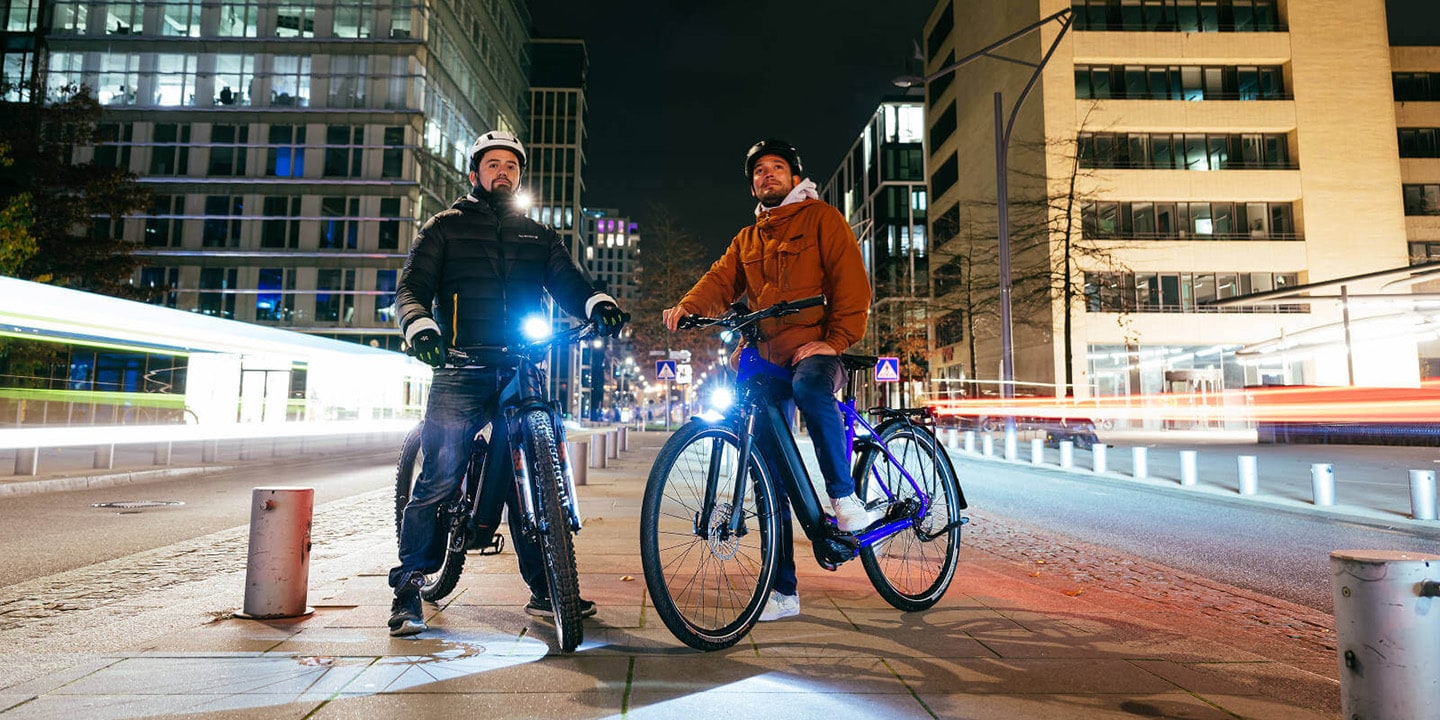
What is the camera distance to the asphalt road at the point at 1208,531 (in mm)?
6109

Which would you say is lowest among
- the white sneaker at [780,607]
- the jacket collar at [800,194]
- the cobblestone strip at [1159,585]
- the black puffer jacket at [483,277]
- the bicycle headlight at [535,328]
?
the cobblestone strip at [1159,585]

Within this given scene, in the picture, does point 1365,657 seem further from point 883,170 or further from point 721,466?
point 883,170

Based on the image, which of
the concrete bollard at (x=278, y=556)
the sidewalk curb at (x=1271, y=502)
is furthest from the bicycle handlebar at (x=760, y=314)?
the sidewalk curb at (x=1271, y=502)

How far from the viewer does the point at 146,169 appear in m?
47.1

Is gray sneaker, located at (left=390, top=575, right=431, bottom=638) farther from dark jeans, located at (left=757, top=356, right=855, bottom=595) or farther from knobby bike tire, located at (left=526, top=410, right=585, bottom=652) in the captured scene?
dark jeans, located at (left=757, top=356, right=855, bottom=595)

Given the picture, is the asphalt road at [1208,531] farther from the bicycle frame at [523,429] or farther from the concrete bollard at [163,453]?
the concrete bollard at [163,453]

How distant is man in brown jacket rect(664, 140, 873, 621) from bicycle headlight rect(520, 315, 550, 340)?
0.54 m

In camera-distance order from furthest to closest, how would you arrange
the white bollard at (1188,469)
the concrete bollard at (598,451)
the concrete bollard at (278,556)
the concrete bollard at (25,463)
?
1. the concrete bollard at (598,451)
2. the concrete bollard at (25,463)
3. the white bollard at (1188,469)
4. the concrete bollard at (278,556)

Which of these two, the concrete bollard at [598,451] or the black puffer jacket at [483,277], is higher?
the black puffer jacket at [483,277]

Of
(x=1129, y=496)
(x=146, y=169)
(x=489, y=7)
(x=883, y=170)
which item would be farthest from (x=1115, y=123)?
(x=146, y=169)

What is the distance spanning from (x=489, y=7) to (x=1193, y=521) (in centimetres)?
6089

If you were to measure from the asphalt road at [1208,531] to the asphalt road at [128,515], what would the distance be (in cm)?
783

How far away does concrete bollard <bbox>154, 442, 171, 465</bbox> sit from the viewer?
16.0 metres

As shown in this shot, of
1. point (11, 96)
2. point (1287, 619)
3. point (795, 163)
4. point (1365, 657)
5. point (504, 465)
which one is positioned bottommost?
point (1287, 619)
